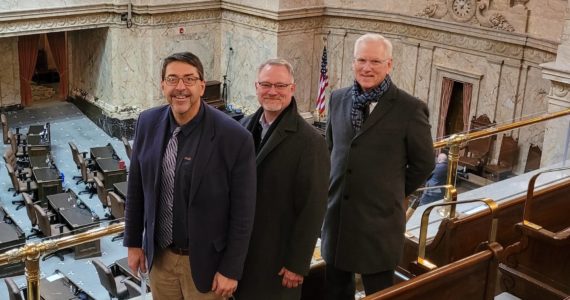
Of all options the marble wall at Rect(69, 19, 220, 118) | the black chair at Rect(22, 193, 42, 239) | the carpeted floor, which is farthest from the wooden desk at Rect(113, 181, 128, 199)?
the marble wall at Rect(69, 19, 220, 118)

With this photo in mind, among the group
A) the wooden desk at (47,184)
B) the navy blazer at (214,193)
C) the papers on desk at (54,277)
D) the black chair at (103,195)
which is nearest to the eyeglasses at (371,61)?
the navy blazer at (214,193)

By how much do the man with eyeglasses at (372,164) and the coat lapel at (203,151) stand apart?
0.95 meters

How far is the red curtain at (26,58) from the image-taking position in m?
18.6

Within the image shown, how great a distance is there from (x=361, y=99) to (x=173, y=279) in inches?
54.8

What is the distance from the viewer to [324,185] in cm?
341

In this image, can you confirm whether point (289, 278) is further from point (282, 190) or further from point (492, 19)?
point (492, 19)

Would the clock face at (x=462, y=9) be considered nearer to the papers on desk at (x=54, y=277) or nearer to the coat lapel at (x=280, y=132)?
the papers on desk at (x=54, y=277)

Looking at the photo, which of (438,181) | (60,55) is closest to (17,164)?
(60,55)

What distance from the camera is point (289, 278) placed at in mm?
3441

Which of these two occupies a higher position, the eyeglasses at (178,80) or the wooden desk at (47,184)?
the eyeglasses at (178,80)

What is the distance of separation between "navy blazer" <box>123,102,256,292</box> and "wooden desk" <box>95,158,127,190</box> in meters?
11.1

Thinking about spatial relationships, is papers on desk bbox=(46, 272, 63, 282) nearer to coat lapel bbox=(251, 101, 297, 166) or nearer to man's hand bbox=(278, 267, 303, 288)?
man's hand bbox=(278, 267, 303, 288)

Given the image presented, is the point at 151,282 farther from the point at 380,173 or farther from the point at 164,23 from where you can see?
the point at 164,23

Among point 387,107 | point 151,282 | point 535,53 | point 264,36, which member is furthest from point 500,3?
point 151,282
